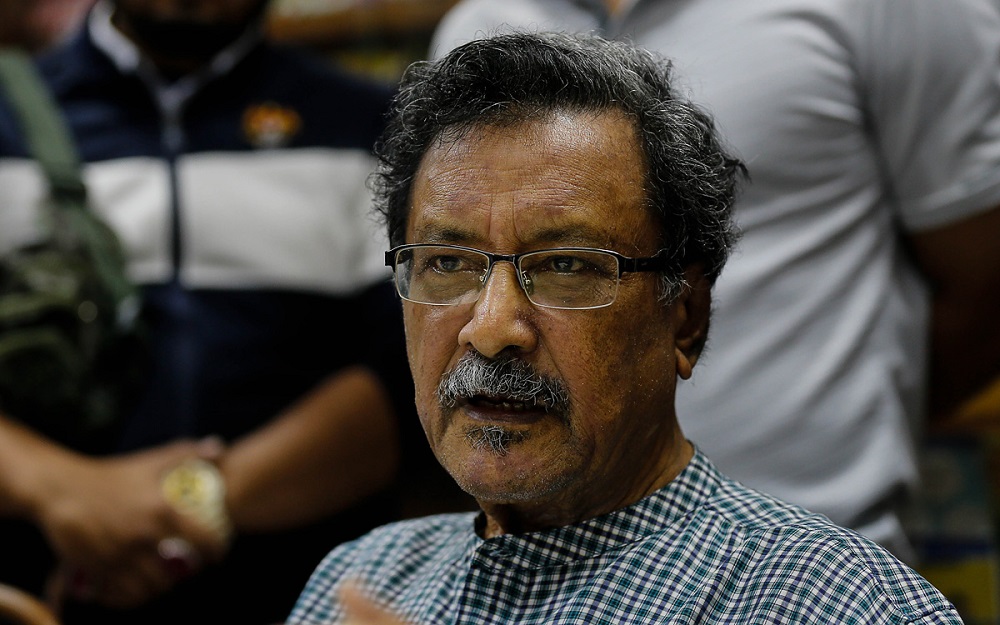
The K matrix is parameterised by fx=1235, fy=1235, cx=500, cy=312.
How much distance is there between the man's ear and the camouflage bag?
1279 millimetres

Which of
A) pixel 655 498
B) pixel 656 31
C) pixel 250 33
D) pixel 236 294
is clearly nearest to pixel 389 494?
pixel 236 294

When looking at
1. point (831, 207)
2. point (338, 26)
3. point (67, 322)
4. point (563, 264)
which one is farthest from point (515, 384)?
point (338, 26)

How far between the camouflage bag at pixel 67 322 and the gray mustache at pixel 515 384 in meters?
1.24

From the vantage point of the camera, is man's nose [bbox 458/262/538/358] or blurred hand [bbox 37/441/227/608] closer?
man's nose [bbox 458/262/538/358]

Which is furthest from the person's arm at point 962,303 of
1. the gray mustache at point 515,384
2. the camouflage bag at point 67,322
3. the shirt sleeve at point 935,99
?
the camouflage bag at point 67,322

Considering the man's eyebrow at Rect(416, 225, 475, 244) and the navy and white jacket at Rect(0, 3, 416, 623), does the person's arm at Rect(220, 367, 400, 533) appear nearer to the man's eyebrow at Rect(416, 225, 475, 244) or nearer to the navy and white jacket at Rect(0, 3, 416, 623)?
the navy and white jacket at Rect(0, 3, 416, 623)

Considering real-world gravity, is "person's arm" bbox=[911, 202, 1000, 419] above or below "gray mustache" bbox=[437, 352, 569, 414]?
below

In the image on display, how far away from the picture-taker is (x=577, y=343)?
50.4 inches

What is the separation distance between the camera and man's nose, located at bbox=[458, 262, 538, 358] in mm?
1263

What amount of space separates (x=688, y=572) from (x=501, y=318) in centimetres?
32

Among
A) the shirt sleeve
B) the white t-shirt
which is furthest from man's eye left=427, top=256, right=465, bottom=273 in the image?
the shirt sleeve

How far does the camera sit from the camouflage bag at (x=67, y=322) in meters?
2.26

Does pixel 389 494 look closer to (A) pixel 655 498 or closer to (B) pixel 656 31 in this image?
(B) pixel 656 31

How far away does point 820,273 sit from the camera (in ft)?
5.89
